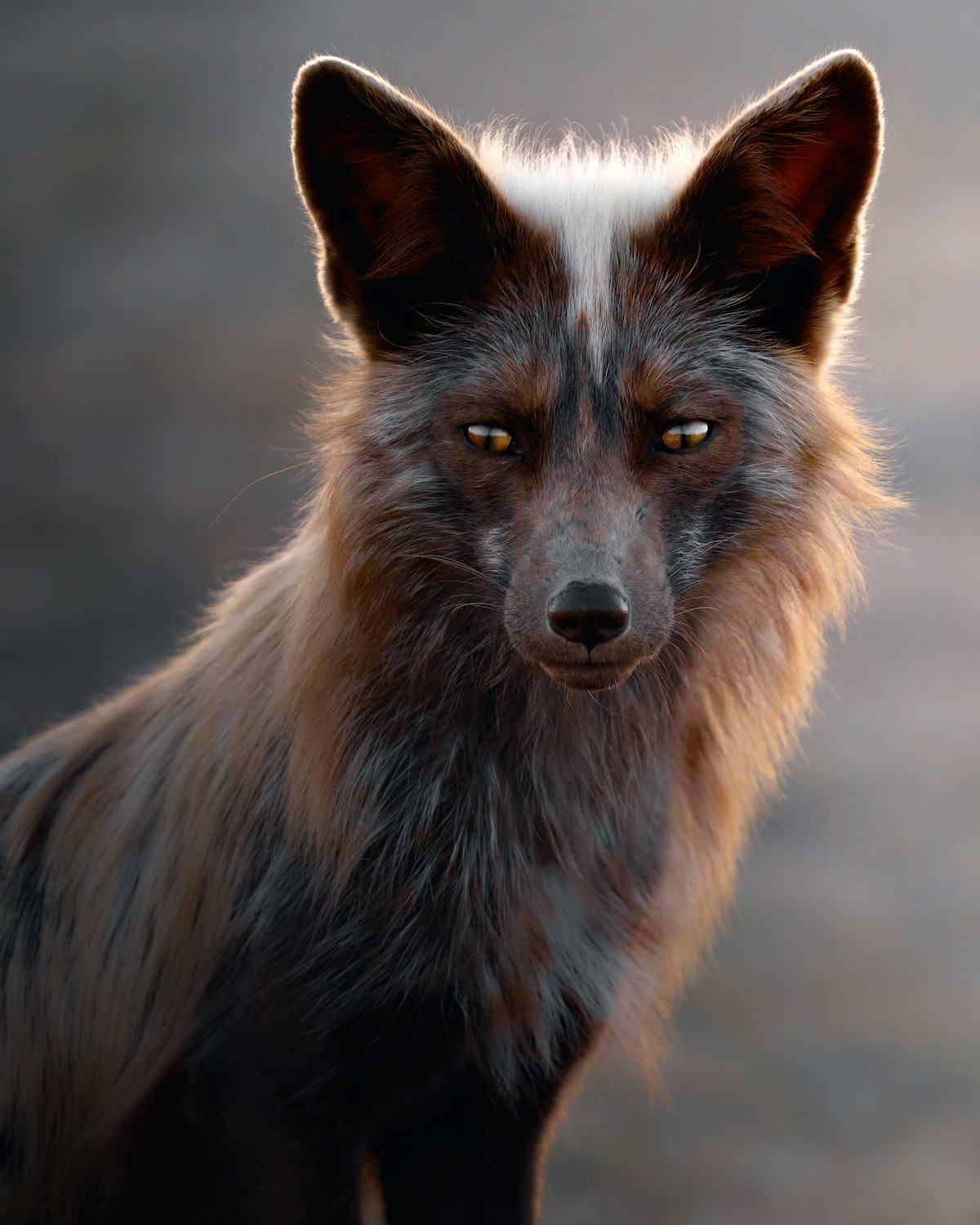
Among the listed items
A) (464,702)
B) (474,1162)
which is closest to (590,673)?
(464,702)

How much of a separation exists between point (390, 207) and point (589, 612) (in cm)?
62

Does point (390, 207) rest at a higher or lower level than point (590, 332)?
higher

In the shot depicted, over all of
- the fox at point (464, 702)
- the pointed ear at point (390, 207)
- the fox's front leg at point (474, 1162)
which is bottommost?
the fox's front leg at point (474, 1162)

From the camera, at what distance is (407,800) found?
5.56 feet

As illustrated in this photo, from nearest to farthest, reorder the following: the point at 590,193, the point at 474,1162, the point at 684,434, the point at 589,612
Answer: the point at 589,612
the point at 684,434
the point at 590,193
the point at 474,1162

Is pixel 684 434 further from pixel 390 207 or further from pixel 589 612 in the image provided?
pixel 390 207

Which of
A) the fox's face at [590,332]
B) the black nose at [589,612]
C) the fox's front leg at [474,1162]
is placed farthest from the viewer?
the fox's front leg at [474,1162]

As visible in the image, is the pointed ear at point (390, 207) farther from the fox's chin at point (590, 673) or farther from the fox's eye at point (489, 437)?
the fox's chin at point (590, 673)

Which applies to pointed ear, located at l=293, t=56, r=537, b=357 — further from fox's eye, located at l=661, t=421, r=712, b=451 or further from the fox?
fox's eye, located at l=661, t=421, r=712, b=451

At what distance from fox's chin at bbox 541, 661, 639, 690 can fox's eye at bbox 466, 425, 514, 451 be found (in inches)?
11.3

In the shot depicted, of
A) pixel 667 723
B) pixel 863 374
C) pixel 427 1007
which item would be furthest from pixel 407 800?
pixel 863 374

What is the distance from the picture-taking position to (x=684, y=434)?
149 cm

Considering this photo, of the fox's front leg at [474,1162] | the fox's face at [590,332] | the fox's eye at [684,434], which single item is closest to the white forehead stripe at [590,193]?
the fox's face at [590,332]

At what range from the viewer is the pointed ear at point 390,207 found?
58.9 inches
